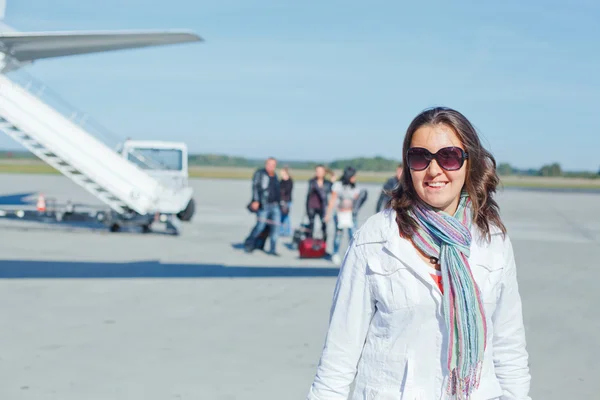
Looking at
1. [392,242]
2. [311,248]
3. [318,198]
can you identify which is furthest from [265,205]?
[392,242]

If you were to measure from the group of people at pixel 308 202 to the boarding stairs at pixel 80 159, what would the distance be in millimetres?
3233

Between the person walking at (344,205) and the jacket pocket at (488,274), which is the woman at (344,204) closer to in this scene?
the person walking at (344,205)

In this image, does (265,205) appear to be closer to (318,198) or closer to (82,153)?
(318,198)

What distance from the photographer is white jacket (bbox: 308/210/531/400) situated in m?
2.34

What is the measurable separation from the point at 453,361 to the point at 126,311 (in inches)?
247

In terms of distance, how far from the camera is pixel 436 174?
247 centimetres

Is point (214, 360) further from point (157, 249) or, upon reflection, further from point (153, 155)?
point (153, 155)

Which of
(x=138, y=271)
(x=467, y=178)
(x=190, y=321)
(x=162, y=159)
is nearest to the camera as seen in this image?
(x=467, y=178)

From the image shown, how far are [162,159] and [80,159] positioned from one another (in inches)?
117

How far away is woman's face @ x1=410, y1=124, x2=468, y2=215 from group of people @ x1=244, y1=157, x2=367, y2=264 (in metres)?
10.0

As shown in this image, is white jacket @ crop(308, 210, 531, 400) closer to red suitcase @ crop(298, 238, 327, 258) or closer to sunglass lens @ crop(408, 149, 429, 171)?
sunglass lens @ crop(408, 149, 429, 171)

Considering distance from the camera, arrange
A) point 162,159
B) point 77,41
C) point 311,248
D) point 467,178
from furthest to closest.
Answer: point 162,159
point 77,41
point 311,248
point 467,178

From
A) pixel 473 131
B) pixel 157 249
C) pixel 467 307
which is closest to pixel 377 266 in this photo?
pixel 467 307

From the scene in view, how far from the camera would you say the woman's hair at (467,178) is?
2.50 metres
